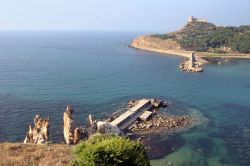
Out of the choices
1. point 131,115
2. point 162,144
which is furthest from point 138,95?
point 162,144

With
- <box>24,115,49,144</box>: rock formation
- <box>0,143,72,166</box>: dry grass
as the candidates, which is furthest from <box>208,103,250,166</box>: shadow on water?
<box>0,143,72,166</box>: dry grass

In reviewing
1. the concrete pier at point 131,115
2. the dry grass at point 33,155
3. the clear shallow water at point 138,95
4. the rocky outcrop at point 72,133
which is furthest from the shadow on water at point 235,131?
the dry grass at point 33,155

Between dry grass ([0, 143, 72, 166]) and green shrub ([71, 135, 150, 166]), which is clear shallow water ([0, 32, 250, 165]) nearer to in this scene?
dry grass ([0, 143, 72, 166])

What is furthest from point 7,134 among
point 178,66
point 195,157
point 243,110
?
point 178,66

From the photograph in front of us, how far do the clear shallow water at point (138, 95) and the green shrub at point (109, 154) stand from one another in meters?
23.2

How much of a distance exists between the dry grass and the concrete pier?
28.9 meters

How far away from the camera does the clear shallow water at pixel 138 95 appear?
57.2 m

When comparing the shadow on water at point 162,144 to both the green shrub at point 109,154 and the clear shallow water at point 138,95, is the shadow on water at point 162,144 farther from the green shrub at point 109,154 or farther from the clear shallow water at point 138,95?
the green shrub at point 109,154

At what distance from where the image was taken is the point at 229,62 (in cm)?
15925

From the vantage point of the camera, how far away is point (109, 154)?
1036 inches

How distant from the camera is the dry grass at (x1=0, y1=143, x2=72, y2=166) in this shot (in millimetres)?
30531

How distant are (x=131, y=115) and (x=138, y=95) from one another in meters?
20.4

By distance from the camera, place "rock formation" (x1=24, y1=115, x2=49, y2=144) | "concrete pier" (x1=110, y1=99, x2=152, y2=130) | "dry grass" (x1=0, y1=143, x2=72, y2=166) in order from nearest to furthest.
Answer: "dry grass" (x1=0, y1=143, x2=72, y2=166), "rock formation" (x1=24, y1=115, x2=49, y2=144), "concrete pier" (x1=110, y1=99, x2=152, y2=130)

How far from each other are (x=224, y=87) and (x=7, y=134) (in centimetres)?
6436
